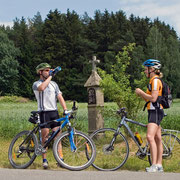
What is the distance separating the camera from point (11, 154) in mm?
6320

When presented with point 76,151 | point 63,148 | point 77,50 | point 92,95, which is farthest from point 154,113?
point 77,50

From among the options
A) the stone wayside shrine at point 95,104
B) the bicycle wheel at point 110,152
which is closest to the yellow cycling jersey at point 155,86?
the bicycle wheel at point 110,152

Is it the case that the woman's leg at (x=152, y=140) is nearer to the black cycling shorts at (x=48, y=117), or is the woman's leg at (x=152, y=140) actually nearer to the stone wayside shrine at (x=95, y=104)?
the black cycling shorts at (x=48, y=117)

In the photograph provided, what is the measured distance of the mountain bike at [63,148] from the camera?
18.6 ft

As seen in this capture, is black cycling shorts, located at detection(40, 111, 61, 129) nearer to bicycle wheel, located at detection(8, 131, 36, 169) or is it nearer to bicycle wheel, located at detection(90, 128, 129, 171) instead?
bicycle wheel, located at detection(8, 131, 36, 169)

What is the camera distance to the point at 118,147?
6074mm

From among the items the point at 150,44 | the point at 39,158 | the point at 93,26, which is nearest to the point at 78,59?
the point at 93,26

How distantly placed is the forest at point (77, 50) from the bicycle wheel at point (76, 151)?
47105mm

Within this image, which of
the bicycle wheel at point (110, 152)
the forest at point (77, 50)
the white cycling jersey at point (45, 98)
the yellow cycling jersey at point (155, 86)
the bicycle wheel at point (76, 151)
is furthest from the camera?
the forest at point (77, 50)

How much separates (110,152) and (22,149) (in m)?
1.64

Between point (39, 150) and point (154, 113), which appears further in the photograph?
point (39, 150)

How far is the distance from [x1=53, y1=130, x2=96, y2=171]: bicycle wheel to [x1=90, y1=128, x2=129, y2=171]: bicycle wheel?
0.79 feet

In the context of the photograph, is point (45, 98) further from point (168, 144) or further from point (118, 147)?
point (168, 144)

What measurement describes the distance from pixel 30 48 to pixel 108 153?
57.4 m
